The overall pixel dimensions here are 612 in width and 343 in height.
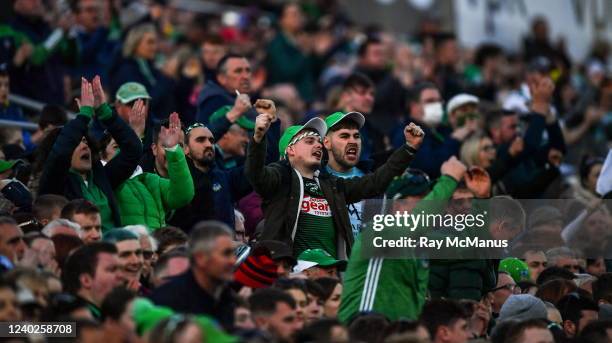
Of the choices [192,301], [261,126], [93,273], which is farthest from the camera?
[261,126]

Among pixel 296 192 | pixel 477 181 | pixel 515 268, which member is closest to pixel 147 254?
pixel 296 192

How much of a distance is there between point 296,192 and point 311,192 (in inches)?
5.9

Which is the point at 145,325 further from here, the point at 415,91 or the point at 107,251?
the point at 415,91

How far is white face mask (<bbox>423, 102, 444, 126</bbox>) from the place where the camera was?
55.8 feet

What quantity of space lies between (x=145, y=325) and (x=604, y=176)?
8.01 metres

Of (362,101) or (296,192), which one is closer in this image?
(296,192)

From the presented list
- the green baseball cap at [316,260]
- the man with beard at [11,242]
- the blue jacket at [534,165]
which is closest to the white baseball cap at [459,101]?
the blue jacket at [534,165]

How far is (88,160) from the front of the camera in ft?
41.1

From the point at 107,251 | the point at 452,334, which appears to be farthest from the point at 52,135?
the point at 452,334

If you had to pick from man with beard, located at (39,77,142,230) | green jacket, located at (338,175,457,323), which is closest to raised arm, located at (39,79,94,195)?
man with beard, located at (39,77,142,230)

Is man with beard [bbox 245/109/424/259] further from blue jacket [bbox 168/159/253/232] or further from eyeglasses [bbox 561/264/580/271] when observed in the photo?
eyeglasses [bbox 561/264/580/271]

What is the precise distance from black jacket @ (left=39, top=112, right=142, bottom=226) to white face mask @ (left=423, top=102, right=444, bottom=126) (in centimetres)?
486

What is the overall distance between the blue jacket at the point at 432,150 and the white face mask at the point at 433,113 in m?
0.24

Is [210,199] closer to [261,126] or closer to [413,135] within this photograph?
[261,126]
